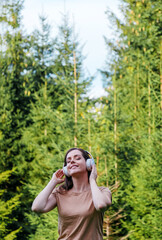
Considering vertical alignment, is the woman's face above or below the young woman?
above

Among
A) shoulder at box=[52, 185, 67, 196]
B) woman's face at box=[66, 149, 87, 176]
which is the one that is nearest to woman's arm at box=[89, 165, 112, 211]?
woman's face at box=[66, 149, 87, 176]

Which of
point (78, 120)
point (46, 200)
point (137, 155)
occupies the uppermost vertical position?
point (78, 120)

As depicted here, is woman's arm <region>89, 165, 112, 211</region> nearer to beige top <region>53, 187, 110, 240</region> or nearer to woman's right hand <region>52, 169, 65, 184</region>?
beige top <region>53, 187, 110, 240</region>

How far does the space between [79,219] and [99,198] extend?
7.4 inches

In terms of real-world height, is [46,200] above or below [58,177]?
below

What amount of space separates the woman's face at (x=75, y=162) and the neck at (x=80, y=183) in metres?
0.04

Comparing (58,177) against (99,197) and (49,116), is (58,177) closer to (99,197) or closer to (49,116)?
(99,197)

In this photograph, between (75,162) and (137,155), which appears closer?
(75,162)

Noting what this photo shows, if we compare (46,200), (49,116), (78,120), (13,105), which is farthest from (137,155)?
(46,200)

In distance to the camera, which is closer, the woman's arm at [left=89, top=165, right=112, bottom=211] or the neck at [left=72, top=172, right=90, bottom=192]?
the woman's arm at [left=89, top=165, right=112, bottom=211]

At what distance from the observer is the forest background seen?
8.27 metres

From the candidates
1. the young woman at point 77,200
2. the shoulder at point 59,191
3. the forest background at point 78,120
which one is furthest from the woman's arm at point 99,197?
the forest background at point 78,120

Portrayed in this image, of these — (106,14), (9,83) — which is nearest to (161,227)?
(9,83)

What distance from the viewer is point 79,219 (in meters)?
2.22
